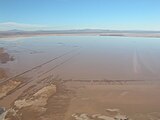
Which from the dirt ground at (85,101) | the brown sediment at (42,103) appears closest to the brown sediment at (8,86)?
the dirt ground at (85,101)

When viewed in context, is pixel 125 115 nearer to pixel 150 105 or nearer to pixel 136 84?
pixel 150 105

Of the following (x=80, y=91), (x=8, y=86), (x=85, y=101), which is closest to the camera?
(x=85, y=101)

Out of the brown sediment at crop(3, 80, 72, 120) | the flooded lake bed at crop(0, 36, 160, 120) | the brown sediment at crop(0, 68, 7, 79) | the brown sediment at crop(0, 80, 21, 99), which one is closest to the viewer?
the brown sediment at crop(3, 80, 72, 120)

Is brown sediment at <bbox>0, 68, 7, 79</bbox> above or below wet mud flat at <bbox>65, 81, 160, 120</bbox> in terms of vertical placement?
above

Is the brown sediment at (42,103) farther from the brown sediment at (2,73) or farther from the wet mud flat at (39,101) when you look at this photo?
the brown sediment at (2,73)

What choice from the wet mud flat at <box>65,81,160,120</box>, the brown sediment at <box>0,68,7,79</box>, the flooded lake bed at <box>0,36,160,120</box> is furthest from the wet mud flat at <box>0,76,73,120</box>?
the brown sediment at <box>0,68,7,79</box>

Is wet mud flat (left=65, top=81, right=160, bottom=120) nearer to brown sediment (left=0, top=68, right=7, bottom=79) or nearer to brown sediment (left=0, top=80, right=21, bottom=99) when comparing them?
brown sediment (left=0, top=80, right=21, bottom=99)

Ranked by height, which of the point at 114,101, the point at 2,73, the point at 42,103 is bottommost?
the point at 114,101

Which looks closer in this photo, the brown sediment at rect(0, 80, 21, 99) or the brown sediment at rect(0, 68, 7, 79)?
the brown sediment at rect(0, 80, 21, 99)

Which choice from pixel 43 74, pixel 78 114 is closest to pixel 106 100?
pixel 78 114

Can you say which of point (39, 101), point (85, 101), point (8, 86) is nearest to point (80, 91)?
point (85, 101)

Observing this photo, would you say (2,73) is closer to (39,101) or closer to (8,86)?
(8,86)
